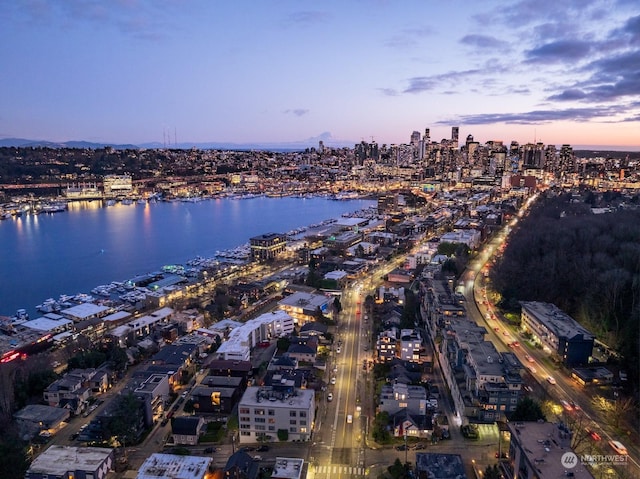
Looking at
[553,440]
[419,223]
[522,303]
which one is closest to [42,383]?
[553,440]

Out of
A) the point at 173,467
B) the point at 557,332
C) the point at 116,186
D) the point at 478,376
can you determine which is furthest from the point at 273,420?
the point at 116,186

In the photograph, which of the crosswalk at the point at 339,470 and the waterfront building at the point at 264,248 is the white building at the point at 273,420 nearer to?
the crosswalk at the point at 339,470

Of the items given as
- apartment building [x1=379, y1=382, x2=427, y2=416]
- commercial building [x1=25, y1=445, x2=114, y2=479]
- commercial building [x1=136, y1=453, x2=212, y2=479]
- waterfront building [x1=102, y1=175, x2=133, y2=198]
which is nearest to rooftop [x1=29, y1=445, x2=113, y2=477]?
commercial building [x1=25, y1=445, x2=114, y2=479]

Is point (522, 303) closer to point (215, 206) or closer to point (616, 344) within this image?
point (616, 344)

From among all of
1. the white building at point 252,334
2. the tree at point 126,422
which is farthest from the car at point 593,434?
the tree at point 126,422

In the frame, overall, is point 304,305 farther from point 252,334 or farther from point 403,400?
point 403,400
